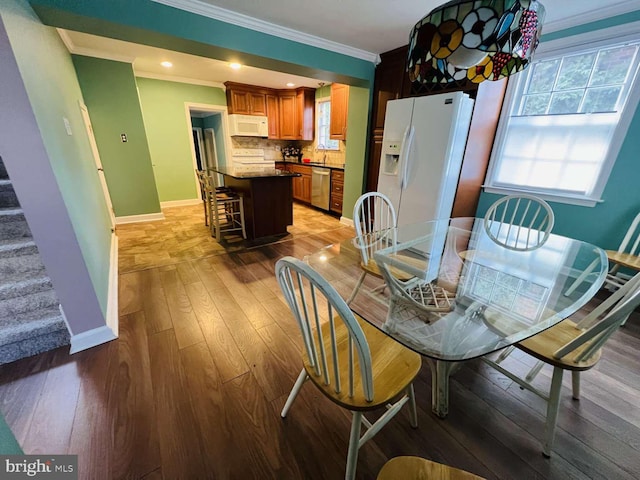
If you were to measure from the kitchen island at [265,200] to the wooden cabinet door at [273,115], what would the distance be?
2604mm

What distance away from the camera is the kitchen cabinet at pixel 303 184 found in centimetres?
532

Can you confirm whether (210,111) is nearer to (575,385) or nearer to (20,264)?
(20,264)

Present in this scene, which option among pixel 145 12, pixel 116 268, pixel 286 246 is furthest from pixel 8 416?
pixel 145 12

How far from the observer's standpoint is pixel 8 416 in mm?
1200

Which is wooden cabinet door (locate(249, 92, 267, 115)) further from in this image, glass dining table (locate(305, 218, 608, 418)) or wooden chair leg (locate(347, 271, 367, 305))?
wooden chair leg (locate(347, 271, 367, 305))

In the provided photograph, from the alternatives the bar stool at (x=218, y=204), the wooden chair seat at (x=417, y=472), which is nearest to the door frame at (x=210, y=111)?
the bar stool at (x=218, y=204)

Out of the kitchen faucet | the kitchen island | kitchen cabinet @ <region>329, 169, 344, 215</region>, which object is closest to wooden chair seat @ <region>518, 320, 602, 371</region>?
the kitchen island

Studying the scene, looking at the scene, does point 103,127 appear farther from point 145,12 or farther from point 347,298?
point 347,298

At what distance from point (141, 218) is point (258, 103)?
130 inches

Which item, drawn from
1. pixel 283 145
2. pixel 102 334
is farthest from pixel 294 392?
pixel 283 145

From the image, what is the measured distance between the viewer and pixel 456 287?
154 cm

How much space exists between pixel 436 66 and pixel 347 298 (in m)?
1.16

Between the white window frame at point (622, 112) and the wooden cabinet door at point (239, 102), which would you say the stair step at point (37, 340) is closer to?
the white window frame at point (622, 112)

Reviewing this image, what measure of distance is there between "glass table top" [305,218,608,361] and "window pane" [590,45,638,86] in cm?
155
